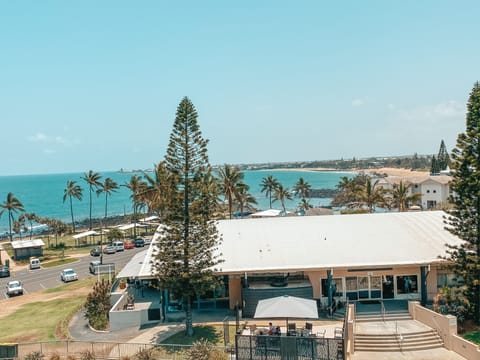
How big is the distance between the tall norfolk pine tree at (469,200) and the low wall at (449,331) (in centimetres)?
231

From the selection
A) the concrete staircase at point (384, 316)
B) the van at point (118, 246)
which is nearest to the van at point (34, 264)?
the van at point (118, 246)

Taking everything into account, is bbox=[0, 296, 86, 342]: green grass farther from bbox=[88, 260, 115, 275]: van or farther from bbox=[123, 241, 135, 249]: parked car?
bbox=[123, 241, 135, 249]: parked car

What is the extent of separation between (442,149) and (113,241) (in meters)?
92.9

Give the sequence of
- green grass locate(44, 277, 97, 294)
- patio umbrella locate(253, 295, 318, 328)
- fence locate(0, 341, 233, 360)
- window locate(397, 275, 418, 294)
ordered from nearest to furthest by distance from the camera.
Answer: patio umbrella locate(253, 295, 318, 328), fence locate(0, 341, 233, 360), window locate(397, 275, 418, 294), green grass locate(44, 277, 97, 294)

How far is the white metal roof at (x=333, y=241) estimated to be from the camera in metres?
24.8

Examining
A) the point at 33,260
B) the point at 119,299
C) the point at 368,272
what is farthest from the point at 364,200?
the point at 33,260

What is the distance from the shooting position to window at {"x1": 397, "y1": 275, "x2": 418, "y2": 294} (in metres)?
25.9

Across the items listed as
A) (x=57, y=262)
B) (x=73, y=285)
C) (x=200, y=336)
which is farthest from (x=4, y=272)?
(x=200, y=336)

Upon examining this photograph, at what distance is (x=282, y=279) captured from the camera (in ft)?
84.0

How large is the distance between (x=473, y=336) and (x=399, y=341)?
3500 millimetres

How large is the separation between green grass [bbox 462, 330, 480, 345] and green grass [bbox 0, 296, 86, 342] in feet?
67.5

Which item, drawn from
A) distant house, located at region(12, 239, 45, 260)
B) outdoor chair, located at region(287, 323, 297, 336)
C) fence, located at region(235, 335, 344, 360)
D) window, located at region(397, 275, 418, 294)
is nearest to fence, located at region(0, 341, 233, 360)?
fence, located at region(235, 335, 344, 360)

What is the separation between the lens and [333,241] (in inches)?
Answer: 1075

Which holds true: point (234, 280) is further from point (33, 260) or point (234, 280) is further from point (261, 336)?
point (33, 260)
